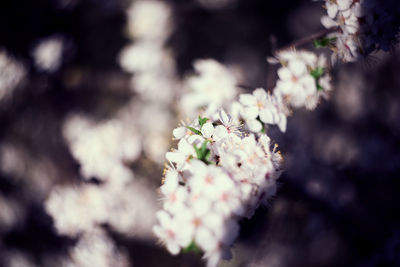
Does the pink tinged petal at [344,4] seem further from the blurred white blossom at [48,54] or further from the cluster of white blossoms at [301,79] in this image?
the blurred white blossom at [48,54]

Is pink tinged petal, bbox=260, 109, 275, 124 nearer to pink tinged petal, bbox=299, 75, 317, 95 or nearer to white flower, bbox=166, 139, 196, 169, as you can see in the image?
pink tinged petal, bbox=299, 75, 317, 95

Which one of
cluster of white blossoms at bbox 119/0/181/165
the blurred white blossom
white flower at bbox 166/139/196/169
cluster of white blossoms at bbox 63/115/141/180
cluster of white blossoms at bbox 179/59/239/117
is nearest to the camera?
white flower at bbox 166/139/196/169

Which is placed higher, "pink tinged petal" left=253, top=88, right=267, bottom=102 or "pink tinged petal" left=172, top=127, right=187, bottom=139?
"pink tinged petal" left=253, top=88, right=267, bottom=102

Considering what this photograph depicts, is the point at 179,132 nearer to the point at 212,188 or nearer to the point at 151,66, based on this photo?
the point at 212,188

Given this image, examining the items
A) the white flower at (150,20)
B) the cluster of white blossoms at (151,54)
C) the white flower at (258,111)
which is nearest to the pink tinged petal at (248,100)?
the white flower at (258,111)

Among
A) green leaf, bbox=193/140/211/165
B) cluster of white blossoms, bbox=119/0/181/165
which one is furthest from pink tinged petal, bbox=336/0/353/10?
cluster of white blossoms, bbox=119/0/181/165

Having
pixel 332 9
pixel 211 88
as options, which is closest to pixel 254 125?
pixel 332 9
